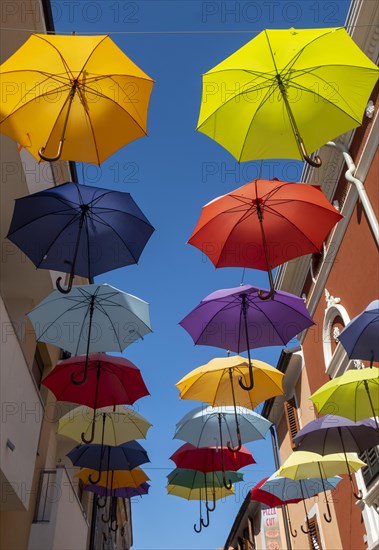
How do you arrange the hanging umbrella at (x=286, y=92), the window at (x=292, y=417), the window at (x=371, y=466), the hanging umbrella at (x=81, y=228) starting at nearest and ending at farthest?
the hanging umbrella at (x=286, y=92) < the hanging umbrella at (x=81, y=228) < the window at (x=371, y=466) < the window at (x=292, y=417)

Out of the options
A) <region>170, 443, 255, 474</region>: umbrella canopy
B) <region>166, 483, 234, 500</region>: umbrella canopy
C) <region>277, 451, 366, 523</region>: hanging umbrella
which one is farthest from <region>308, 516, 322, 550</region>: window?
<region>277, 451, 366, 523</region>: hanging umbrella

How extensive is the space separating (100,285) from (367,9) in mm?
6924

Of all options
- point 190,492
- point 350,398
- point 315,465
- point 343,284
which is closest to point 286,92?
point 350,398

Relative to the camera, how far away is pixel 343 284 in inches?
464

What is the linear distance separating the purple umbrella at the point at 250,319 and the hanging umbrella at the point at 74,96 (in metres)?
2.99

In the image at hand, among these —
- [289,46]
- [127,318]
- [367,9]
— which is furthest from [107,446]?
[367,9]

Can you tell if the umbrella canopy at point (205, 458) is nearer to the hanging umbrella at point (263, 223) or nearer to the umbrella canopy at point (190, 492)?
the umbrella canopy at point (190, 492)

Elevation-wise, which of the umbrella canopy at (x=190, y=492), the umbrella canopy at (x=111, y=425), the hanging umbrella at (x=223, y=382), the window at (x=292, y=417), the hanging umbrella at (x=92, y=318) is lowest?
the umbrella canopy at (x=190, y=492)

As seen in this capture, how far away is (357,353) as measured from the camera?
7.43 m

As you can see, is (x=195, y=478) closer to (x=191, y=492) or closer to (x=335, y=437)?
(x=191, y=492)

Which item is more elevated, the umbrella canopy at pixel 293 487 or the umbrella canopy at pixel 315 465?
the umbrella canopy at pixel 293 487

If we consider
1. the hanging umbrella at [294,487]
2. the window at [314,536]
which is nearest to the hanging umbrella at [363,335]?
the hanging umbrella at [294,487]

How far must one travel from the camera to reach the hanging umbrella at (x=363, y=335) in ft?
23.0

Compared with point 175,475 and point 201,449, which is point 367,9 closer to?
point 201,449
